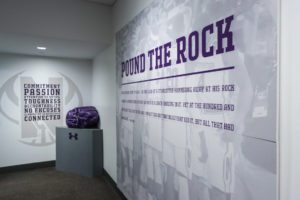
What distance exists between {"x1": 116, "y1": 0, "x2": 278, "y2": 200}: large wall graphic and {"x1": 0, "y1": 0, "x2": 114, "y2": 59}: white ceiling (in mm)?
1047

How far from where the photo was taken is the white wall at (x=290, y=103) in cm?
93

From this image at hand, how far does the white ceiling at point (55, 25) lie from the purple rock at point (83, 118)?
1.16 m

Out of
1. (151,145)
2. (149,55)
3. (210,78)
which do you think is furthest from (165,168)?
(149,55)

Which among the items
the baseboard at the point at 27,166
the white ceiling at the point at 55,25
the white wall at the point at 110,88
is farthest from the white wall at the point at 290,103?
the baseboard at the point at 27,166

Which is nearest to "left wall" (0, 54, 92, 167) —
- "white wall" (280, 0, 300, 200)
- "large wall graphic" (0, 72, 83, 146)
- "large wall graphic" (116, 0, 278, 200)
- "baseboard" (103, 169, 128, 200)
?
"large wall graphic" (0, 72, 83, 146)

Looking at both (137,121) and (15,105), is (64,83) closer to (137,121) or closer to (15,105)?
(15,105)

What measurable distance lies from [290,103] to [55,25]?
9.66ft

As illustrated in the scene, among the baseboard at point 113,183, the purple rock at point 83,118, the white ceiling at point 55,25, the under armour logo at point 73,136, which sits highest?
the white ceiling at point 55,25

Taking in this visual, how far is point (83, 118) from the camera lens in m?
3.89

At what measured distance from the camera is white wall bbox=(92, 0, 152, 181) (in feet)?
9.46

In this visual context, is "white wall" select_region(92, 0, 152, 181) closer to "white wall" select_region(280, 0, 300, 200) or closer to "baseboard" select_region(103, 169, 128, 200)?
"baseboard" select_region(103, 169, 128, 200)

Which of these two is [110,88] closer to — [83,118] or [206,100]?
[83,118]

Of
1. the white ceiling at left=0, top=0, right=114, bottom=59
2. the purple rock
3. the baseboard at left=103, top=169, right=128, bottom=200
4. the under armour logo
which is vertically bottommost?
the baseboard at left=103, top=169, right=128, bottom=200

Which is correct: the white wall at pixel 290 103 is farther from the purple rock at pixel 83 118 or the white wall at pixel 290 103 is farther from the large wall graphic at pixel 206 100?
the purple rock at pixel 83 118
